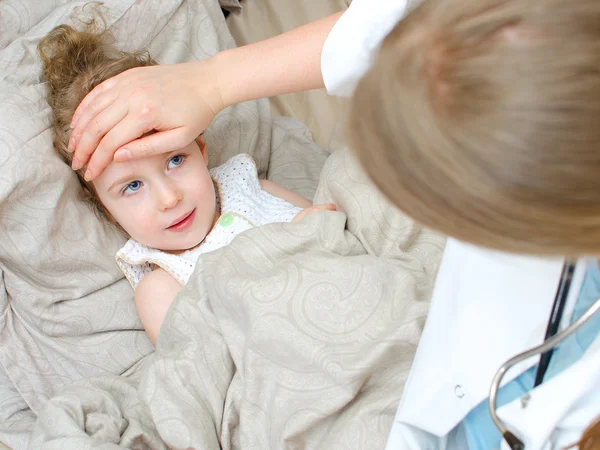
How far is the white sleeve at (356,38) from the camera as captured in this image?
2.80 ft

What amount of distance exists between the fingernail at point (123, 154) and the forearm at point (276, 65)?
0.65ft

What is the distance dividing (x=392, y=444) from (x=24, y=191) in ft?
2.57

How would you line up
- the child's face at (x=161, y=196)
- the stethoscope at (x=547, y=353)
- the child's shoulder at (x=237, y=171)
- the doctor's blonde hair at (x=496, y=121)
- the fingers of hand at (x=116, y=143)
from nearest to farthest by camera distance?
the doctor's blonde hair at (x=496, y=121) → the stethoscope at (x=547, y=353) → the fingers of hand at (x=116, y=143) → the child's face at (x=161, y=196) → the child's shoulder at (x=237, y=171)

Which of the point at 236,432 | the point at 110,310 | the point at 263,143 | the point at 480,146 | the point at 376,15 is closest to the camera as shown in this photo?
the point at 480,146

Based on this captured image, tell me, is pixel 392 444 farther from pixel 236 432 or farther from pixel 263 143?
pixel 263 143

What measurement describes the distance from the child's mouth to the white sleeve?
1.45 ft

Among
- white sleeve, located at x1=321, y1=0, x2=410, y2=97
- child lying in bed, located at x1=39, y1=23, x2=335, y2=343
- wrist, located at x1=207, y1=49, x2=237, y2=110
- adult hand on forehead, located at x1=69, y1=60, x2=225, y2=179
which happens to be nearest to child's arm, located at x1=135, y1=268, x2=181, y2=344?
child lying in bed, located at x1=39, y1=23, x2=335, y2=343

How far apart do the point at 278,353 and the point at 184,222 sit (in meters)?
0.42

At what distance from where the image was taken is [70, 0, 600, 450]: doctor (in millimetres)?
423

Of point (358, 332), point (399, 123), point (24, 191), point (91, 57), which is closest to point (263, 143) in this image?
point (91, 57)

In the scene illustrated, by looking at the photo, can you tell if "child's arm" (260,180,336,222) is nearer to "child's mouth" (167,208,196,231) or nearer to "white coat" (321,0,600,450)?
"child's mouth" (167,208,196,231)

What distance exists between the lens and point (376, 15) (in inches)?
33.7

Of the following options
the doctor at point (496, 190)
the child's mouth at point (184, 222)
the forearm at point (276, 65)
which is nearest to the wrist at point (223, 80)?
the forearm at point (276, 65)

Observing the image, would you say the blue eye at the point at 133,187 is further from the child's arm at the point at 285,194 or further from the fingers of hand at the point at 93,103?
the child's arm at the point at 285,194
